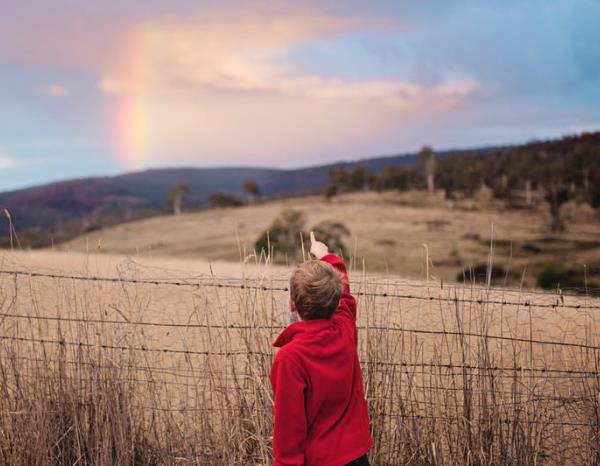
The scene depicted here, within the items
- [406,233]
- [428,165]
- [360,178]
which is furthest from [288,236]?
[360,178]

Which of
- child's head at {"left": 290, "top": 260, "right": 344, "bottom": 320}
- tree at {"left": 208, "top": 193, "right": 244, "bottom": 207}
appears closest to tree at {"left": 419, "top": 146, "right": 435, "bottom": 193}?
tree at {"left": 208, "top": 193, "right": 244, "bottom": 207}

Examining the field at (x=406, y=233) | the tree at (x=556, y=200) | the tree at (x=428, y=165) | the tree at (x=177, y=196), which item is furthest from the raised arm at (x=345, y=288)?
the tree at (x=177, y=196)

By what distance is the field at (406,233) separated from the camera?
41.4m

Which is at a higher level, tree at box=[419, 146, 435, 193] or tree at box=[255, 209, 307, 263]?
tree at box=[419, 146, 435, 193]

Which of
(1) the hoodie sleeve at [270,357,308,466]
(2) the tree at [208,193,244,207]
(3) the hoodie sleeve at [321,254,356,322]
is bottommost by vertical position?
(2) the tree at [208,193,244,207]

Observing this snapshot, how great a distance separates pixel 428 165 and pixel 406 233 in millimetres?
23870

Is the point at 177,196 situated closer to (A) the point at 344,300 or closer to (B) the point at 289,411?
(A) the point at 344,300

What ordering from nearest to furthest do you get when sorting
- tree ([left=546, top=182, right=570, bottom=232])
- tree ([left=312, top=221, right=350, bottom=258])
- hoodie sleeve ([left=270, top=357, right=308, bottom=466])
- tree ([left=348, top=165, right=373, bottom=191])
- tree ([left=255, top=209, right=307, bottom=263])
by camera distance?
1. hoodie sleeve ([left=270, top=357, right=308, bottom=466])
2. tree ([left=312, top=221, right=350, bottom=258])
3. tree ([left=255, top=209, right=307, bottom=263])
4. tree ([left=546, top=182, right=570, bottom=232])
5. tree ([left=348, top=165, right=373, bottom=191])

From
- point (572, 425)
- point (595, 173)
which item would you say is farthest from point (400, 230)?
point (572, 425)

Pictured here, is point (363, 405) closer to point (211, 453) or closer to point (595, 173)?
point (211, 453)

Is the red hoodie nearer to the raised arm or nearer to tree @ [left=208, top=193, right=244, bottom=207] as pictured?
the raised arm

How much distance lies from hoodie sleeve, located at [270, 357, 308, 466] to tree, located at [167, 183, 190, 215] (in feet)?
245

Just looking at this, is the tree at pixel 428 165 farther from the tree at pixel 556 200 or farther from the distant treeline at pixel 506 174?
the tree at pixel 556 200

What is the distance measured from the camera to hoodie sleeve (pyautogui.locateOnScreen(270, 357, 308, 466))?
10.1 feet
